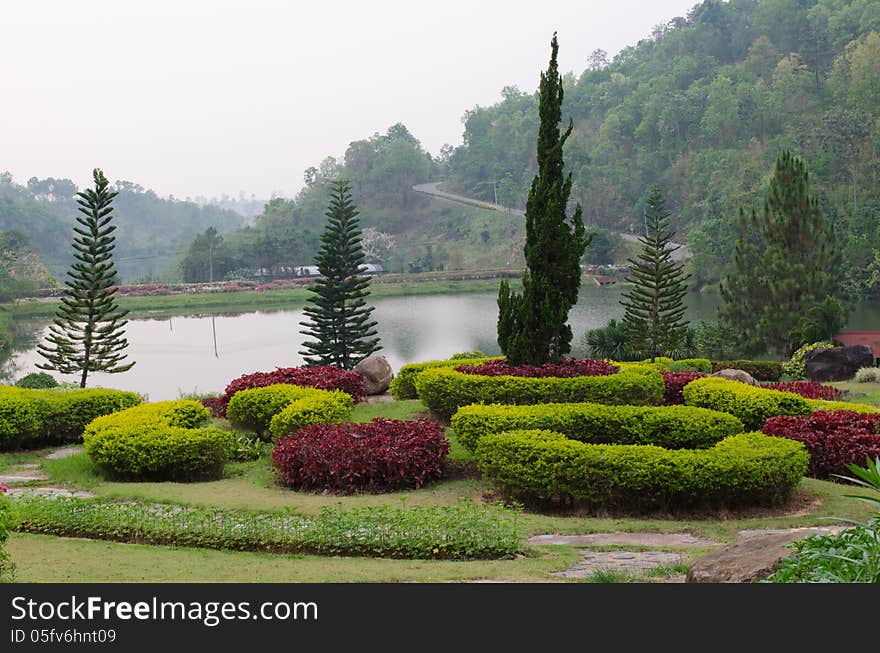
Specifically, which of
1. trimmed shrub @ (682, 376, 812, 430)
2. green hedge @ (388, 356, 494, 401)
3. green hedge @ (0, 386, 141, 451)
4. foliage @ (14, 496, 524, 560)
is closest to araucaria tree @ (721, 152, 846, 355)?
trimmed shrub @ (682, 376, 812, 430)

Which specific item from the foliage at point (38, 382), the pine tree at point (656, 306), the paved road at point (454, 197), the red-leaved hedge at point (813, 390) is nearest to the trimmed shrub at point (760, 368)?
the pine tree at point (656, 306)

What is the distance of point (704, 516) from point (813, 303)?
1251cm

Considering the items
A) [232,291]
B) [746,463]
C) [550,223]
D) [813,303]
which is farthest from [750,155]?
[746,463]

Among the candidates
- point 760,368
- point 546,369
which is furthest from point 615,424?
point 760,368

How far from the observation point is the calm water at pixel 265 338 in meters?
23.8

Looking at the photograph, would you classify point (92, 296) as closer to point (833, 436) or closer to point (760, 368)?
point (760, 368)

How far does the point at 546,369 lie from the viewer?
9.74 m

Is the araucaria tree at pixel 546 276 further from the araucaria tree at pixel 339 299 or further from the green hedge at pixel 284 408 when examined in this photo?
the araucaria tree at pixel 339 299

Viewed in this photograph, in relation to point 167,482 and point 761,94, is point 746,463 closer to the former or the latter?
point 167,482

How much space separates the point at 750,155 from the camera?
49688 millimetres

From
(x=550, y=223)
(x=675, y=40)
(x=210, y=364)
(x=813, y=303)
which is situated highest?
(x=675, y=40)

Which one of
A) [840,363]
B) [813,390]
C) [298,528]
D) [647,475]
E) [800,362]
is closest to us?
[298,528]

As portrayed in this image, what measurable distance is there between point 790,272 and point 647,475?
12.6 metres

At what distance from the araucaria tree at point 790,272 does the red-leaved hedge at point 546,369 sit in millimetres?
9167
